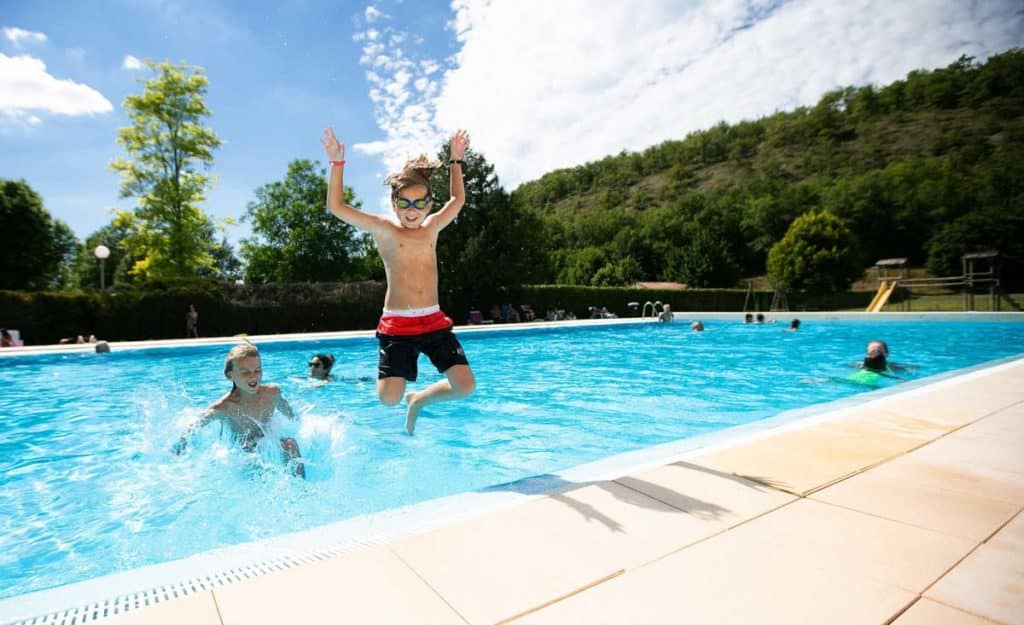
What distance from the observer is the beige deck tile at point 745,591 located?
4.65ft

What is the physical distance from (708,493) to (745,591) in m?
0.84

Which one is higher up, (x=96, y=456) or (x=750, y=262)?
(x=750, y=262)

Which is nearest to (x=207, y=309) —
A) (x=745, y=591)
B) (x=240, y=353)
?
(x=240, y=353)

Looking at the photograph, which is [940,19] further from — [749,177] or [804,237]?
[749,177]

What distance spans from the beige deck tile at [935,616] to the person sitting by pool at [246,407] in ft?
12.2

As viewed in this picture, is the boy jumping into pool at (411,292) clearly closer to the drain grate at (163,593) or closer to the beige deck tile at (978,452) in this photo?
the drain grate at (163,593)

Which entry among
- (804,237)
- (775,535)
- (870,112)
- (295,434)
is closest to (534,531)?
(775,535)

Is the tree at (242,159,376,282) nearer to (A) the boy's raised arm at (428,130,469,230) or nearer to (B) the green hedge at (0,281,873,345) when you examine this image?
(B) the green hedge at (0,281,873,345)

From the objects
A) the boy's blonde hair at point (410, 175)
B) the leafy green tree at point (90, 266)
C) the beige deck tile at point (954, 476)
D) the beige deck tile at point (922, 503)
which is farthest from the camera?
the leafy green tree at point (90, 266)

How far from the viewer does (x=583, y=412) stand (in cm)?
612

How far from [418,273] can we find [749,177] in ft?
317

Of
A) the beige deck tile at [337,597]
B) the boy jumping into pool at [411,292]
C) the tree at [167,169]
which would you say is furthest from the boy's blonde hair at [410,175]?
the tree at [167,169]

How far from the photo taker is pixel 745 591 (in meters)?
1.54

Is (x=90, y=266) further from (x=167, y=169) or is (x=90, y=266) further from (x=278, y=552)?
(x=278, y=552)
